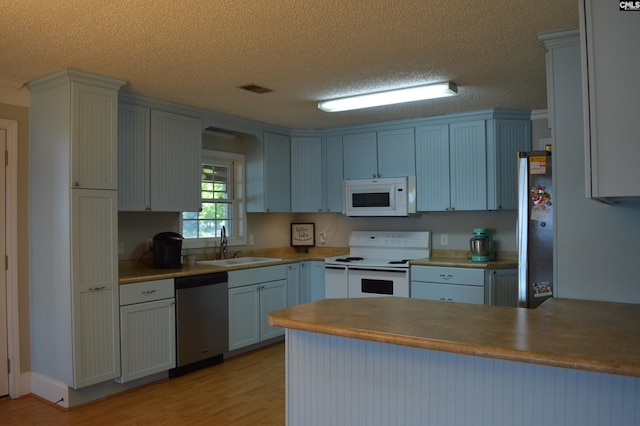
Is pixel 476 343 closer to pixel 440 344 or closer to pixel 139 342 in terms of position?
pixel 440 344

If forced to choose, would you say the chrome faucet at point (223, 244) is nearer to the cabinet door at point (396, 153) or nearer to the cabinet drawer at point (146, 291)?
the cabinet drawer at point (146, 291)

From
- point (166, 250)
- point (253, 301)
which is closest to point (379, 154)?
point (253, 301)

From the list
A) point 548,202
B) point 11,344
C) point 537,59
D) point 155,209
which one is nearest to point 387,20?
point 537,59

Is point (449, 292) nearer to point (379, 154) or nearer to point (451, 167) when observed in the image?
point (451, 167)

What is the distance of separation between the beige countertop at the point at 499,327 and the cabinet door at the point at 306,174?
318 centimetres

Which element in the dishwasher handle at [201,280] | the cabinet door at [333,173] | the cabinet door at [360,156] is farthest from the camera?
the cabinet door at [333,173]

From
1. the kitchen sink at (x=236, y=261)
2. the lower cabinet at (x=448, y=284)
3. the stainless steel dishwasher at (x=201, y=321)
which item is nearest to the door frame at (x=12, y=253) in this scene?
the stainless steel dishwasher at (x=201, y=321)

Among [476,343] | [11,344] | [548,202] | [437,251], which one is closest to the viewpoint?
[476,343]

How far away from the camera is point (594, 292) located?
252 centimetres

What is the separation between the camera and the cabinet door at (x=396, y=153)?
499 centimetres

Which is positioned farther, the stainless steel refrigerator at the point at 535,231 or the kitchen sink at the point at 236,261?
the kitchen sink at the point at 236,261

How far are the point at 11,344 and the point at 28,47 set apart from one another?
2152 mm

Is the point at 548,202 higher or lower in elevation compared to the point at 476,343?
higher

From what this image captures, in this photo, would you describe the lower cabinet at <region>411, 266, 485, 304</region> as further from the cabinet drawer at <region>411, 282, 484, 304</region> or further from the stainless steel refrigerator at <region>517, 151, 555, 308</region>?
the stainless steel refrigerator at <region>517, 151, 555, 308</region>
